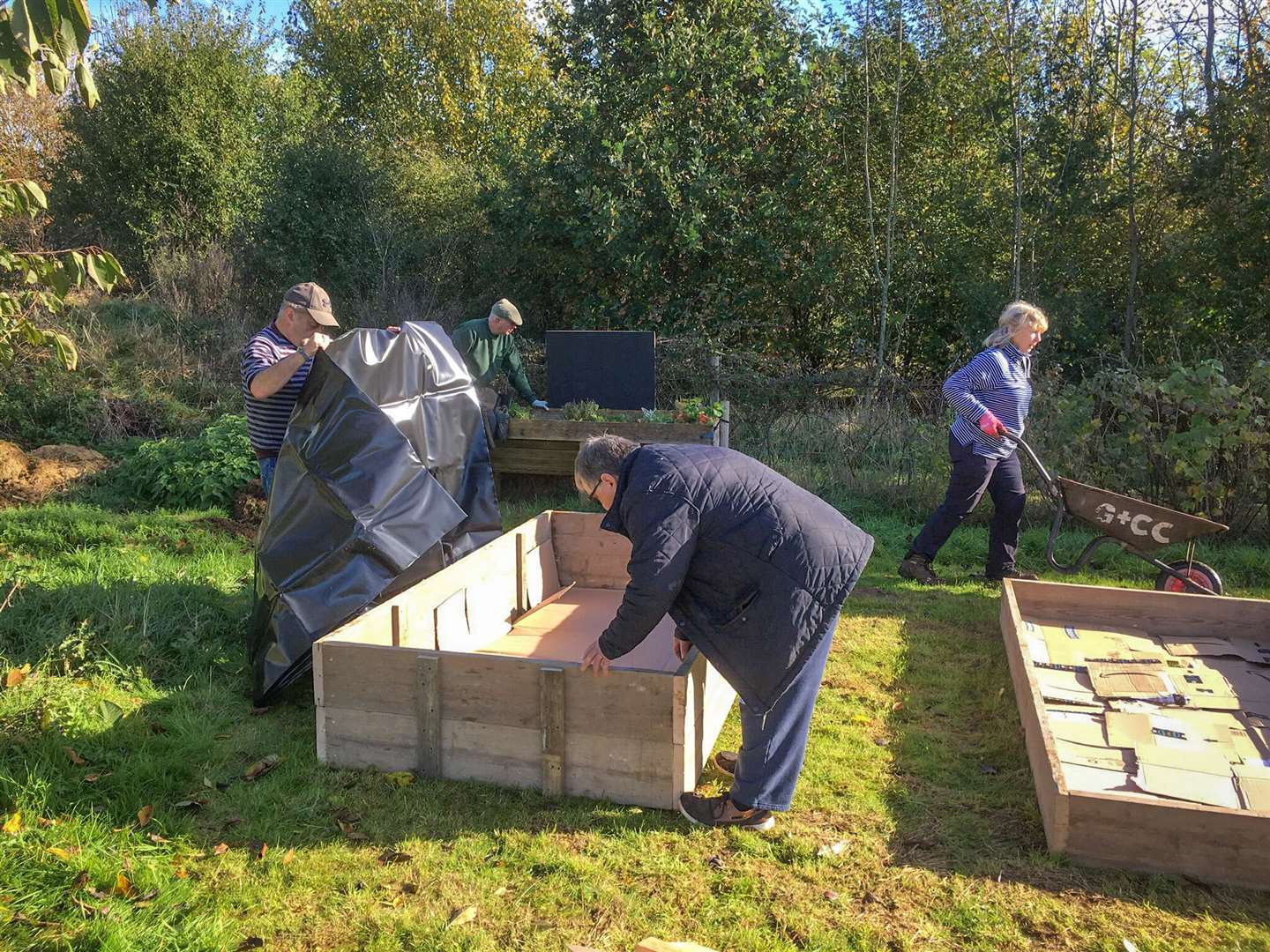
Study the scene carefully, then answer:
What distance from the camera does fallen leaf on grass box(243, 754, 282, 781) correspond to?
3898 mm

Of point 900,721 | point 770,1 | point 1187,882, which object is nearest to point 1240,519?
point 900,721

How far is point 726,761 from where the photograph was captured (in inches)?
159

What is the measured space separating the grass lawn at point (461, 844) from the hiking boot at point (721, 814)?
59 mm

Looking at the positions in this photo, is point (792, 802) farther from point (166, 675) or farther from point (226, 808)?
point (166, 675)

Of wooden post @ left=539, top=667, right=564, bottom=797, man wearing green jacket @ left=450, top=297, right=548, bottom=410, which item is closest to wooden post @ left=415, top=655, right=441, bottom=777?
wooden post @ left=539, top=667, right=564, bottom=797

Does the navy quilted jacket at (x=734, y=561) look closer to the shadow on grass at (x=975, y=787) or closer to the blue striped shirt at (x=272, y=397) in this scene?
the shadow on grass at (x=975, y=787)

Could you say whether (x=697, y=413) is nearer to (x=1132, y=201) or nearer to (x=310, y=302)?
(x=310, y=302)

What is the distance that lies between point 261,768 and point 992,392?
4.87m

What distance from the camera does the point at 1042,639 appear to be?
5160mm

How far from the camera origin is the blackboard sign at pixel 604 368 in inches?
347

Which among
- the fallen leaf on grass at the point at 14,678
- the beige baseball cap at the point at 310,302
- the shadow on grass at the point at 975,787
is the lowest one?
the shadow on grass at the point at 975,787

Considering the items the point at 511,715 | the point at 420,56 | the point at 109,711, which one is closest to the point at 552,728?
the point at 511,715

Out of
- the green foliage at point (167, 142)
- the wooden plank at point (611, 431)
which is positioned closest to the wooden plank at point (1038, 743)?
the wooden plank at point (611, 431)

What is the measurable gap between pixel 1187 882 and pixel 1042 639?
6.64ft
